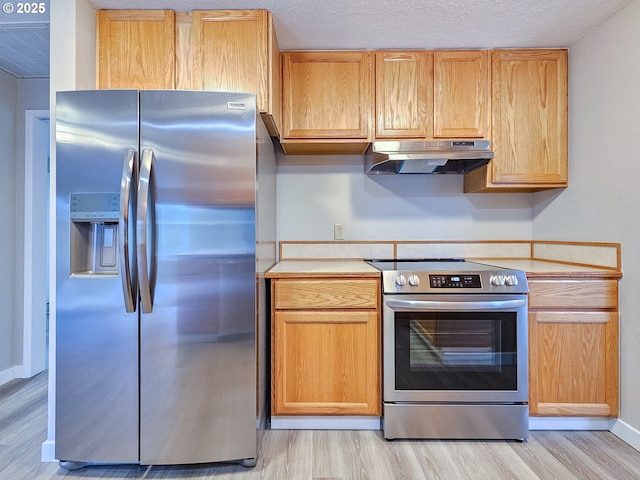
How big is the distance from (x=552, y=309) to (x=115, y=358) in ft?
7.11

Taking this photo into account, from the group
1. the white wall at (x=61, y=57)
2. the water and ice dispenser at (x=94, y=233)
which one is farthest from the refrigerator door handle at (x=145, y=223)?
the white wall at (x=61, y=57)

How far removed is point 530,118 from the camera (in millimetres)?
2277

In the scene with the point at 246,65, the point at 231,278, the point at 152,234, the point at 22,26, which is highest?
the point at 22,26

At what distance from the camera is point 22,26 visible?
194 centimetres

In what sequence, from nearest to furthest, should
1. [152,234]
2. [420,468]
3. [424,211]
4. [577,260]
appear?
[152,234]
[420,468]
[577,260]
[424,211]

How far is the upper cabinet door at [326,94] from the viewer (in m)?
2.26

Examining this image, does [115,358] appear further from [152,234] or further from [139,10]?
[139,10]

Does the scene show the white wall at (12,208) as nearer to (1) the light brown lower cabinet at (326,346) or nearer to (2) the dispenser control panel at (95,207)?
(2) the dispenser control panel at (95,207)

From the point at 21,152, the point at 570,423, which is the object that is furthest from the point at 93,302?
the point at 570,423

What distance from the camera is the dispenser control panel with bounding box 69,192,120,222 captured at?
156 centimetres

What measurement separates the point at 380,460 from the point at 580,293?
4.44 feet

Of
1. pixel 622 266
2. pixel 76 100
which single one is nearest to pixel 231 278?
pixel 76 100

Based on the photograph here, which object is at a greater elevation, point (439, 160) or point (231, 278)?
point (439, 160)

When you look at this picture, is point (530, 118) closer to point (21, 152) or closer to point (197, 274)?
point (197, 274)
